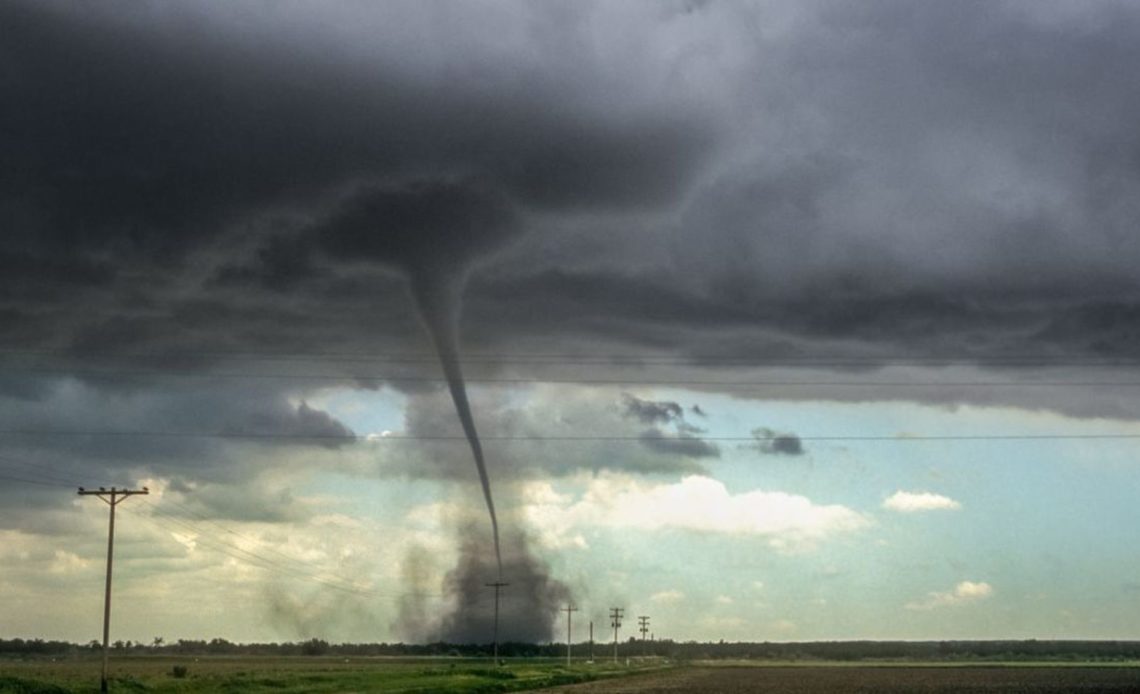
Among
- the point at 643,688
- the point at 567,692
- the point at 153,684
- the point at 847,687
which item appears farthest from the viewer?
the point at 847,687

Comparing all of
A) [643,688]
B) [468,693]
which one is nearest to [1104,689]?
[643,688]

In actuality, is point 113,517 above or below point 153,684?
above

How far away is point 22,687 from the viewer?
87.8 meters

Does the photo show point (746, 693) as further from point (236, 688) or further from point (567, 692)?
point (236, 688)

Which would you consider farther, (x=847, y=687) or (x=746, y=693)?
(x=847, y=687)

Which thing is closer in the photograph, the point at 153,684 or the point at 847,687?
the point at 153,684

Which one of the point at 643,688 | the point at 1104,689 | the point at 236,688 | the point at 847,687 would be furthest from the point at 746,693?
the point at 236,688

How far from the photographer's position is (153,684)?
109375 millimetres

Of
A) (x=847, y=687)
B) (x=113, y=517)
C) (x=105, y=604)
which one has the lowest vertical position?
(x=847, y=687)

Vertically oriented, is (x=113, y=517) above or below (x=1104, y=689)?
above

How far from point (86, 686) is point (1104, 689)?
92.1 metres

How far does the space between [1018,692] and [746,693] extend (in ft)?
89.4

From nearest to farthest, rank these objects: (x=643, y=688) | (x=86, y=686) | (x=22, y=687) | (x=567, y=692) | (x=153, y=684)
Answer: (x=22, y=687) < (x=86, y=686) < (x=153, y=684) < (x=567, y=692) < (x=643, y=688)

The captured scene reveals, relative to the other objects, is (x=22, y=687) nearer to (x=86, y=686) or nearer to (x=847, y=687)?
(x=86, y=686)
